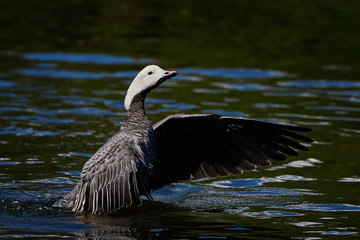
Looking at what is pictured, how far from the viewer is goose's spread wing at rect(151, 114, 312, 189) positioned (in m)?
9.33

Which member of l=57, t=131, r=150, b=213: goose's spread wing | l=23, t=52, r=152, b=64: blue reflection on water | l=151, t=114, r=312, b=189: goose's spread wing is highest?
l=23, t=52, r=152, b=64: blue reflection on water

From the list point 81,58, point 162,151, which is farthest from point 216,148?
point 81,58

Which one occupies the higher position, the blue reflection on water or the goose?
the blue reflection on water

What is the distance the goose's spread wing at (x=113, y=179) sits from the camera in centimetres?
820

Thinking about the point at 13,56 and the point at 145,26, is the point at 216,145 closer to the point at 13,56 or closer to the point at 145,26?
the point at 13,56

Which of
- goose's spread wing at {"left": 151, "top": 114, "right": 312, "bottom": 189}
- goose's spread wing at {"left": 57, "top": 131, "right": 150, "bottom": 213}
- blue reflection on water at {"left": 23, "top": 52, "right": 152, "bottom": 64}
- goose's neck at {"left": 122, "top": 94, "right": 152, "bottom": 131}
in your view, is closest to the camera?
goose's spread wing at {"left": 57, "top": 131, "right": 150, "bottom": 213}

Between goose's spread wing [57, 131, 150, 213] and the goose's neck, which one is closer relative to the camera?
goose's spread wing [57, 131, 150, 213]


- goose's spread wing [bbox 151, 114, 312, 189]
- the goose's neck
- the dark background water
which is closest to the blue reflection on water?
the dark background water

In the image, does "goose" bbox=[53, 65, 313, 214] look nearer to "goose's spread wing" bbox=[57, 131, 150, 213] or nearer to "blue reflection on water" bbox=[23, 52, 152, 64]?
"goose's spread wing" bbox=[57, 131, 150, 213]

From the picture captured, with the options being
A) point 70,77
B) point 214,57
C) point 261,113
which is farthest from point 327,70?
point 70,77

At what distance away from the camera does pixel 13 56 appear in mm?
17641

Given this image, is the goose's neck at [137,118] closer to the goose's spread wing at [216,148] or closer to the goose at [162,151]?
A: the goose at [162,151]

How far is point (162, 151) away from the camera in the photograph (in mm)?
9453

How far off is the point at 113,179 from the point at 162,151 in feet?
4.36
